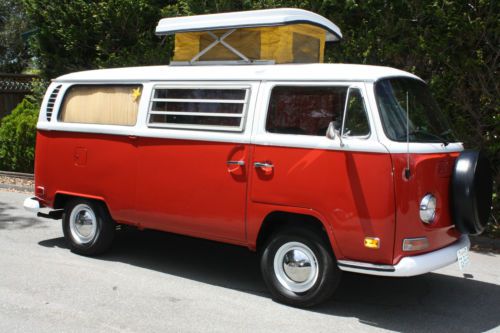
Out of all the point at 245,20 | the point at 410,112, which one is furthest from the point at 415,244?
the point at 245,20

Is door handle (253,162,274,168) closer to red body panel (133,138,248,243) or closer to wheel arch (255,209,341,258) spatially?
red body panel (133,138,248,243)

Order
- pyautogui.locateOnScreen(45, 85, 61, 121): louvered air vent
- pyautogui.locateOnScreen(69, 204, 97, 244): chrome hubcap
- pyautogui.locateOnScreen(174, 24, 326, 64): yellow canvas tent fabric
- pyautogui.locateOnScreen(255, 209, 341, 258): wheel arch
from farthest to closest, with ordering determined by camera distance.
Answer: pyautogui.locateOnScreen(45, 85, 61, 121): louvered air vent, pyautogui.locateOnScreen(69, 204, 97, 244): chrome hubcap, pyautogui.locateOnScreen(174, 24, 326, 64): yellow canvas tent fabric, pyautogui.locateOnScreen(255, 209, 341, 258): wheel arch

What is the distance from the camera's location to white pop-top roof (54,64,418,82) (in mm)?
5047

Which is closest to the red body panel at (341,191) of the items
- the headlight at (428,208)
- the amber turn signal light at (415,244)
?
the amber turn signal light at (415,244)

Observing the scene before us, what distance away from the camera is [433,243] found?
16.1ft

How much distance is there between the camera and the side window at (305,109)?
5059 millimetres

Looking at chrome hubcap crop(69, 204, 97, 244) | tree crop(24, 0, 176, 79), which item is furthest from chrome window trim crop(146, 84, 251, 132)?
tree crop(24, 0, 176, 79)

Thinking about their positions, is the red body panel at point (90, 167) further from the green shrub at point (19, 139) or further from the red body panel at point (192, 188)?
the green shrub at point (19, 139)

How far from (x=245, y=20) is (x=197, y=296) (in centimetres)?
294

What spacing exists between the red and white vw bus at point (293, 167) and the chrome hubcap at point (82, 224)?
204 millimetres

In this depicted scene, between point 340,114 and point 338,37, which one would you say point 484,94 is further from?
point 340,114

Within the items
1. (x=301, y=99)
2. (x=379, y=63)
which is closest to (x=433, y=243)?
(x=301, y=99)

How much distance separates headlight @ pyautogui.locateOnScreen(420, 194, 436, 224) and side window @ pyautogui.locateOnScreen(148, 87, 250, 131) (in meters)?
1.87

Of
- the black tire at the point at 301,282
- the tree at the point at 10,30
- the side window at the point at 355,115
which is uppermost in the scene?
the tree at the point at 10,30
